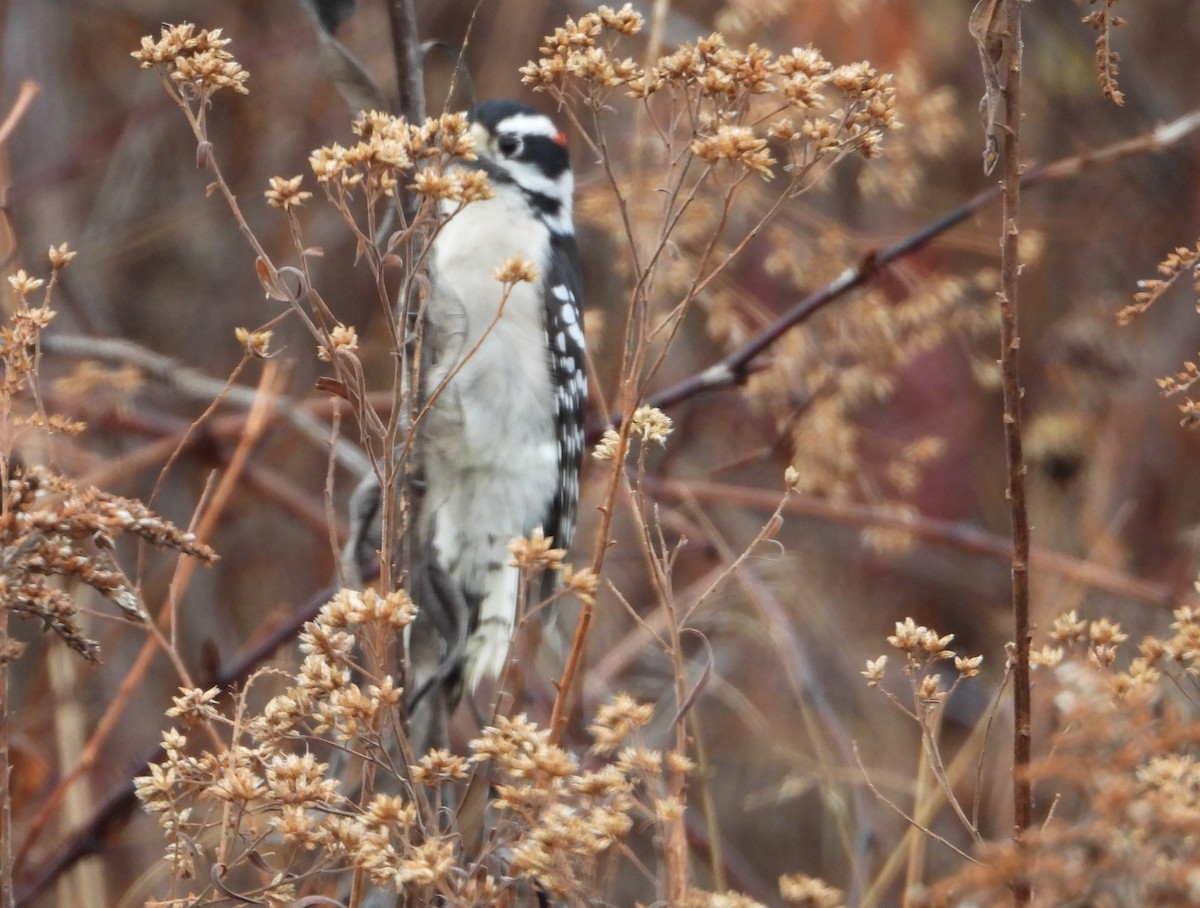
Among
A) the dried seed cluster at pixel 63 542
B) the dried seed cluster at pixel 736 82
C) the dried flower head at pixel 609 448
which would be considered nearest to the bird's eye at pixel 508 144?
the dried seed cluster at pixel 736 82

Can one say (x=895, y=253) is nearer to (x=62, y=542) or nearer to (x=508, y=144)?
(x=508, y=144)

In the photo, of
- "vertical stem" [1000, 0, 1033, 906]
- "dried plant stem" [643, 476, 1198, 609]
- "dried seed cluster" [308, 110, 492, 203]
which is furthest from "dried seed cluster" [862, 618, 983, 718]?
"dried plant stem" [643, 476, 1198, 609]

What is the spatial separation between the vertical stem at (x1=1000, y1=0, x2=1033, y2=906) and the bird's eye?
251cm

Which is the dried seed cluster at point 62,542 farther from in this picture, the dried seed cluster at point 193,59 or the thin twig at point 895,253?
the thin twig at point 895,253

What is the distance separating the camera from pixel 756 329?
188 inches

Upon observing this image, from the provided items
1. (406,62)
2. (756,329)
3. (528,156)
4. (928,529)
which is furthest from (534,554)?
(756,329)

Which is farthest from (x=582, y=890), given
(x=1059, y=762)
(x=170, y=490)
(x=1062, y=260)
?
(x=1062, y=260)

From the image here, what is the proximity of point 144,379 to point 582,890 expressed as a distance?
281cm

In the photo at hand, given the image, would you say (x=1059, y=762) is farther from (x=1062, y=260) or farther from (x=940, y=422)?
(x=1062, y=260)

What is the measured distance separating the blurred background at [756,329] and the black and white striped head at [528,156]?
2.56 feet

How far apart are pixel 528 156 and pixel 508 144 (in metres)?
0.11

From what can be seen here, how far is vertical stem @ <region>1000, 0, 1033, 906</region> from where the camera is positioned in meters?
1.65

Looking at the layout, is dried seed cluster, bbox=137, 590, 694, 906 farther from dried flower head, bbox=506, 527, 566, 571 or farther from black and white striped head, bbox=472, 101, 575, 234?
black and white striped head, bbox=472, 101, 575, 234

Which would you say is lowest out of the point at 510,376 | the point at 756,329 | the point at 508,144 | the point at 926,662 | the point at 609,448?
the point at 926,662
